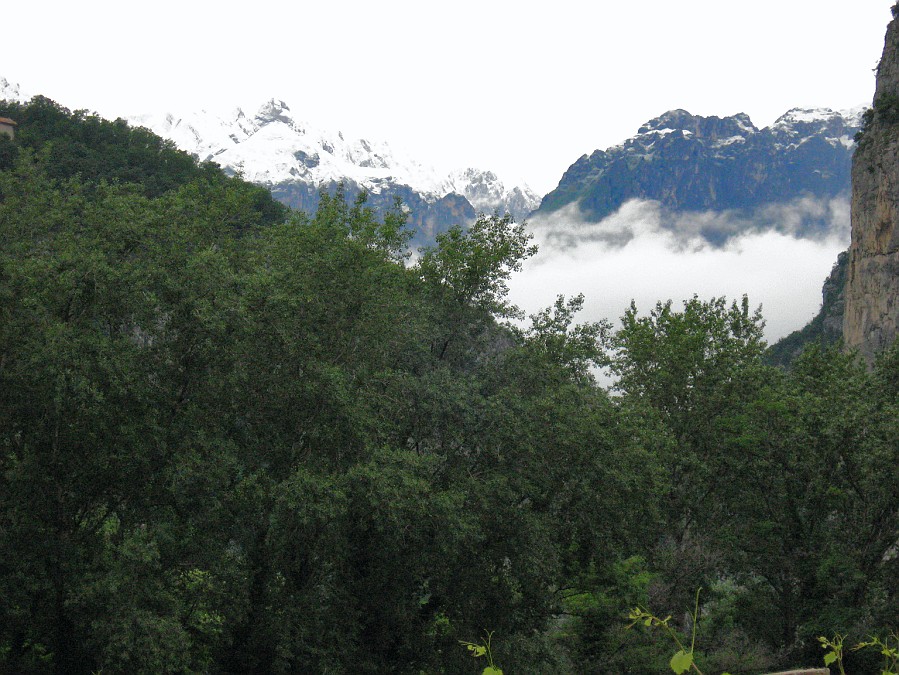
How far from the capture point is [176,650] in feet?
45.5

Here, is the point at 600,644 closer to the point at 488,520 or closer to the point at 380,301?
the point at 488,520

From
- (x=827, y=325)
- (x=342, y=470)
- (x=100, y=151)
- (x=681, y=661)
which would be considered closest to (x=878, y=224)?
(x=827, y=325)

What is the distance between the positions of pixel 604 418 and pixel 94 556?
1229cm

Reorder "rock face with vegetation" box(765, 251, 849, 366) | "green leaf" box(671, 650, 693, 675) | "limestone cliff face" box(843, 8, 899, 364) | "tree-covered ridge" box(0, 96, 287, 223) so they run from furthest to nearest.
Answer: "rock face with vegetation" box(765, 251, 849, 366), "limestone cliff face" box(843, 8, 899, 364), "tree-covered ridge" box(0, 96, 287, 223), "green leaf" box(671, 650, 693, 675)

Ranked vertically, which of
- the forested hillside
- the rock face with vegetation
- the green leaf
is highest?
the rock face with vegetation

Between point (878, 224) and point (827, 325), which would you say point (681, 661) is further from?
point (827, 325)

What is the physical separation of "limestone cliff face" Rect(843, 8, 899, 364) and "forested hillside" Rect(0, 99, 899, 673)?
135ft

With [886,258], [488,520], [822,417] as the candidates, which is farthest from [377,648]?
[886,258]

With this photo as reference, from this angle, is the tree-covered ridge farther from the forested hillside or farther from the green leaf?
the green leaf

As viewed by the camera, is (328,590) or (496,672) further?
(328,590)

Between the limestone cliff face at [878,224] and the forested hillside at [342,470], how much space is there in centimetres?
4108

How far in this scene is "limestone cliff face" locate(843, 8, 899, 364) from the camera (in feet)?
202

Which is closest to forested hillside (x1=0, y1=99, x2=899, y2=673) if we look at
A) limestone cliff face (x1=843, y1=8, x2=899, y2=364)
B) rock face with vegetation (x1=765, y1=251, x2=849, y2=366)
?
limestone cliff face (x1=843, y1=8, x2=899, y2=364)

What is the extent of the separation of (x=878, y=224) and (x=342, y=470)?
2348 inches
